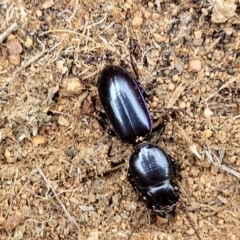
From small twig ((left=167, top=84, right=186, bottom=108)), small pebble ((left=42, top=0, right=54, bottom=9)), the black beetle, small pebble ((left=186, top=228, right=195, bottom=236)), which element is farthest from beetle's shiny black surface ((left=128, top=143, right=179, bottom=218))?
small pebble ((left=42, top=0, right=54, bottom=9))

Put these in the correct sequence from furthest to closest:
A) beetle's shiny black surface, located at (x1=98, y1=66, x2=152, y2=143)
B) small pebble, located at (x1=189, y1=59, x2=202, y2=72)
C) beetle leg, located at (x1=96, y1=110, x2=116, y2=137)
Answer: beetle leg, located at (x1=96, y1=110, x2=116, y2=137) → small pebble, located at (x1=189, y1=59, x2=202, y2=72) → beetle's shiny black surface, located at (x1=98, y1=66, x2=152, y2=143)

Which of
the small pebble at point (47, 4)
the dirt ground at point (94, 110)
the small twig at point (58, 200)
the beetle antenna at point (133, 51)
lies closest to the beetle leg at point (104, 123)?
the dirt ground at point (94, 110)

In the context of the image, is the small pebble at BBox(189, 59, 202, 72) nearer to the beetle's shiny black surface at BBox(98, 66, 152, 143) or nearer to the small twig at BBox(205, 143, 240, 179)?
the beetle's shiny black surface at BBox(98, 66, 152, 143)

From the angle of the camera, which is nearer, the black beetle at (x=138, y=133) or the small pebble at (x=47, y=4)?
the black beetle at (x=138, y=133)

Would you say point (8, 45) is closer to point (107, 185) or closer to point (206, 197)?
point (107, 185)

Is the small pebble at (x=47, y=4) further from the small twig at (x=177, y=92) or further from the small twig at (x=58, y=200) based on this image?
the small twig at (x=58, y=200)

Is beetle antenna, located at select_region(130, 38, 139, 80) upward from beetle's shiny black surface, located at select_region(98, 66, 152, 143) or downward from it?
upward

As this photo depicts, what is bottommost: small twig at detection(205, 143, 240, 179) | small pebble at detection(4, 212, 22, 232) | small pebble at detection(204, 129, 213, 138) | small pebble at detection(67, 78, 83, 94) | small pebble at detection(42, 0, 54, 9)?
small twig at detection(205, 143, 240, 179)
